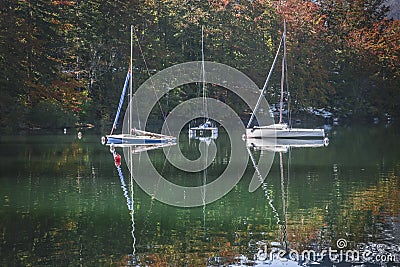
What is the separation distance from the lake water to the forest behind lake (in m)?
21.5

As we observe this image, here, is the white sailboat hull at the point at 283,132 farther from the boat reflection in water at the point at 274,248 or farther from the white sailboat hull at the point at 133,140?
Result: the boat reflection in water at the point at 274,248

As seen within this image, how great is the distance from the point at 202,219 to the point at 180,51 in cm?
4428

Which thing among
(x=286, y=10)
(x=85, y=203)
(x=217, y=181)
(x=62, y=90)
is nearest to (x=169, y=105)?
(x=62, y=90)

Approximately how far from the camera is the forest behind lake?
156ft

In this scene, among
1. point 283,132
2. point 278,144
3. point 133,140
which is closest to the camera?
point 133,140

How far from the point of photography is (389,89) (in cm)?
6962

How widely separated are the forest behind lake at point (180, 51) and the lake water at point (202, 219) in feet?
70.4

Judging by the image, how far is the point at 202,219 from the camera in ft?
51.3

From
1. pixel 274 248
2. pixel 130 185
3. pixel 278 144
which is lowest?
pixel 274 248

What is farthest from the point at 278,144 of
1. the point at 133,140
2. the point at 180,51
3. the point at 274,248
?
the point at 274,248

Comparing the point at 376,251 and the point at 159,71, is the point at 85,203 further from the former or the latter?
the point at 159,71

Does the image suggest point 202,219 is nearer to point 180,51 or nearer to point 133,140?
point 133,140

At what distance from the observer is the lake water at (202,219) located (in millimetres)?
12156

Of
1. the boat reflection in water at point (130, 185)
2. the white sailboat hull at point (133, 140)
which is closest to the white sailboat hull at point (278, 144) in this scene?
the white sailboat hull at point (133, 140)
